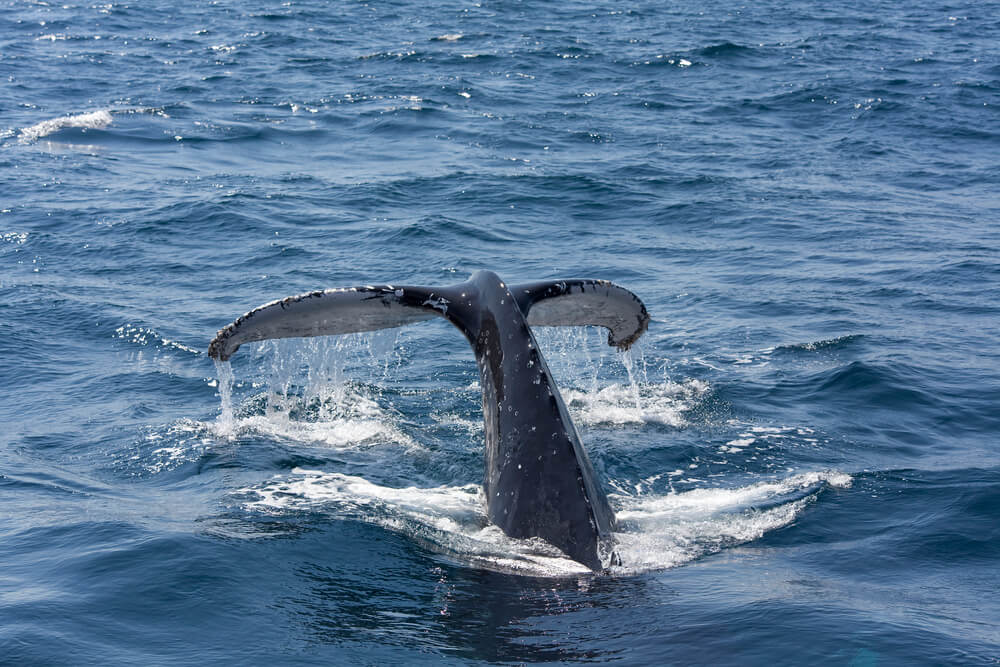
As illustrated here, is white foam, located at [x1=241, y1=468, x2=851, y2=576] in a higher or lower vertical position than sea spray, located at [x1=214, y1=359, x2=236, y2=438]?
lower

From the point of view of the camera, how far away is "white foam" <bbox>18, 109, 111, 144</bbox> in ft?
71.8

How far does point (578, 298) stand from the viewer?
311 inches

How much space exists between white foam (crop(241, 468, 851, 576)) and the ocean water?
0.12ft

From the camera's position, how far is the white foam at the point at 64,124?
21891 millimetres

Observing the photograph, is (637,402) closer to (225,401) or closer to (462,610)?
(225,401)

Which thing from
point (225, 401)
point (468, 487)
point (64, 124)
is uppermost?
point (64, 124)

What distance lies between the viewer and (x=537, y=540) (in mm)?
6711

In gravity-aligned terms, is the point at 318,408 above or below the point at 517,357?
below

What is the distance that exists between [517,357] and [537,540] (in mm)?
1128

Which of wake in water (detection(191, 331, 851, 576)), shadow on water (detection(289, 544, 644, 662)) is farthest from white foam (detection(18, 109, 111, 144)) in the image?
shadow on water (detection(289, 544, 644, 662))

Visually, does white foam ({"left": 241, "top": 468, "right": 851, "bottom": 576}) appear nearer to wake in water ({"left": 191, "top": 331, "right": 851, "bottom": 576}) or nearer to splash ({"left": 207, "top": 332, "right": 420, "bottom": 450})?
wake in water ({"left": 191, "top": 331, "right": 851, "bottom": 576})

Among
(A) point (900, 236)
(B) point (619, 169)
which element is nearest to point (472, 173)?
(B) point (619, 169)

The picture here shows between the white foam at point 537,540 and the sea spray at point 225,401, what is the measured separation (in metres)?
0.72

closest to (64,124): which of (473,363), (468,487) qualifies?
(473,363)
